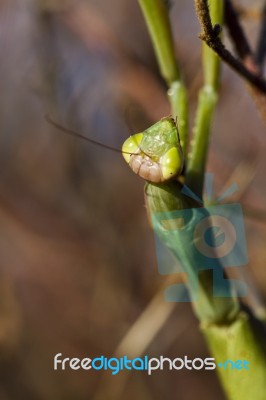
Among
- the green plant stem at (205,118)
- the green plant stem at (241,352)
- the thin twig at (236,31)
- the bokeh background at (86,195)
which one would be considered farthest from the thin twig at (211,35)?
the bokeh background at (86,195)

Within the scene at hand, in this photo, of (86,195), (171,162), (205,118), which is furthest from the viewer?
(86,195)

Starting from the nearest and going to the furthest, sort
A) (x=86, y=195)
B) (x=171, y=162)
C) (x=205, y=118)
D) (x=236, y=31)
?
(x=171, y=162) < (x=205, y=118) < (x=236, y=31) < (x=86, y=195)

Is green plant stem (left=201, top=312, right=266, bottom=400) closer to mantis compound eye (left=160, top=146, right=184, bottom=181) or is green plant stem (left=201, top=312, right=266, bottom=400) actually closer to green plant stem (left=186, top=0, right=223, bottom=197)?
green plant stem (left=186, top=0, right=223, bottom=197)

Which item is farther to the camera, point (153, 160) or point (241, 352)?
point (241, 352)

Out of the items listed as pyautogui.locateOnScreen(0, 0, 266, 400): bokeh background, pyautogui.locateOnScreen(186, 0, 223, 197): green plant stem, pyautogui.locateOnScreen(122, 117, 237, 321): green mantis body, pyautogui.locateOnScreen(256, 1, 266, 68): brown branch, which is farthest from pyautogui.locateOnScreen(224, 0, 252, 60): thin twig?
pyautogui.locateOnScreen(0, 0, 266, 400): bokeh background

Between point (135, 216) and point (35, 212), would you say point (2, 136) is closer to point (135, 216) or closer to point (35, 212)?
point (35, 212)

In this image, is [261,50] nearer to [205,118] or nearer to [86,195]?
[205,118]

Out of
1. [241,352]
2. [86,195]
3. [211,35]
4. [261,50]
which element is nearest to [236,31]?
[261,50]
